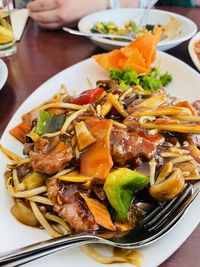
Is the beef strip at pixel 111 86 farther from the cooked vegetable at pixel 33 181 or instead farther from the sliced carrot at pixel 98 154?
the cooked vegetable at pixel 33 181

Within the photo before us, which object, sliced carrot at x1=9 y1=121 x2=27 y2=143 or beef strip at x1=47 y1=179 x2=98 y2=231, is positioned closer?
beef strip at x1=47 y1=179 x2=98 y2=231

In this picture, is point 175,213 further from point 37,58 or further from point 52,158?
point 37,58

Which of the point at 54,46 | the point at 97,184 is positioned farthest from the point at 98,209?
the point at 54,46

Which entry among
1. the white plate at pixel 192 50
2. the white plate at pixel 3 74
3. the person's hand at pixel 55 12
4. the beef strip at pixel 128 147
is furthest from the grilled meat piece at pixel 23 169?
the person's hand at pixel 55 12

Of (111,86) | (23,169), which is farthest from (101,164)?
(111,86)

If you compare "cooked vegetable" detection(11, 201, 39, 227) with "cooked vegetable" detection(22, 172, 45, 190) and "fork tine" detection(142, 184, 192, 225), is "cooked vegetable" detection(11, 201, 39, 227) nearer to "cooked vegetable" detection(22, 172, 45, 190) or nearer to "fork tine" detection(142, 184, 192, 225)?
"cooked vegetable" detection(22, 172, 45, 190)

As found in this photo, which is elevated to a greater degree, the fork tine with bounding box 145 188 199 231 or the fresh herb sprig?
the fork tine with bounding box 145 188 199 231

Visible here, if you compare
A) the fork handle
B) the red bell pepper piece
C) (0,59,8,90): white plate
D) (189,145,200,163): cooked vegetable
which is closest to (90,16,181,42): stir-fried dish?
(0,59,8,90): white plate
